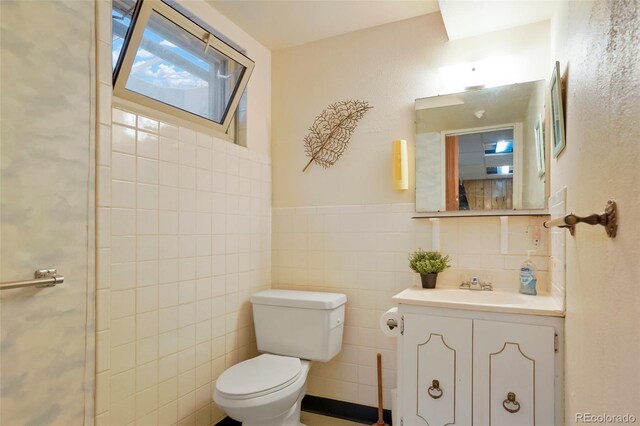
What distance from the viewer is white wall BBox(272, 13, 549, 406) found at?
6.65 ft

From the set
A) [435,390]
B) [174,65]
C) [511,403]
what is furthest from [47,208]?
[511,403]

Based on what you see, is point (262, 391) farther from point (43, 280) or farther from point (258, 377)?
point (43, 280)

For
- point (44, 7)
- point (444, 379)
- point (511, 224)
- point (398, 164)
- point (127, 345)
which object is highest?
point (44, 7)

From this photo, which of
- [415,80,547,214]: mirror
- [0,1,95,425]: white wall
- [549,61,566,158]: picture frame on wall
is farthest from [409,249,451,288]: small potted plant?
[0,1,95,425]: white wall

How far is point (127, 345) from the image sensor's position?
5.14ft

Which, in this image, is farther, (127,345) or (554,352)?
(127,345)

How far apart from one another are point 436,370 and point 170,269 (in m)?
1.36

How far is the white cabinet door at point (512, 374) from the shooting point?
1469mm

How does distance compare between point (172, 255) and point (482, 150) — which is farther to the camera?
point (482, 150)

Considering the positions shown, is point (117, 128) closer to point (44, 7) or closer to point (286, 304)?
point (44, 7)

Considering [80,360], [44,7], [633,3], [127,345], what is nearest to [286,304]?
[127,345]

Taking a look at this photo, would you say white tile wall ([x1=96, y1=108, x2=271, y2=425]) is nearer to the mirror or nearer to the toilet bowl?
the toilet bowl

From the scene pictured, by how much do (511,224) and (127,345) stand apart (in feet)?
6.53

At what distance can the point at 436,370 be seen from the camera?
5.40 feet
